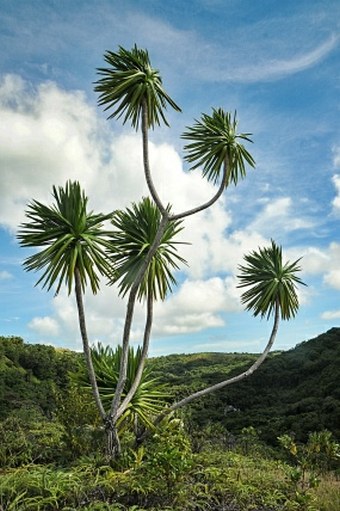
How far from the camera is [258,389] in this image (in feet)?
102

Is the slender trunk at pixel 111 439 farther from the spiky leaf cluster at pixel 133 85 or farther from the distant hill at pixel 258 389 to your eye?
the distant hill at pixel 258 389

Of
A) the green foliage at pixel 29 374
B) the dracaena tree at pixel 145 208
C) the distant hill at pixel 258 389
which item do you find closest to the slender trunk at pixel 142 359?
the dracaena tree at pixel 145 208

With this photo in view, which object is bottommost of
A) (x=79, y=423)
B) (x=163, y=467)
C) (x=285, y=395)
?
(x=163, y=467)

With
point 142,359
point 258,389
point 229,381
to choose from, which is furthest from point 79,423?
point 258,389

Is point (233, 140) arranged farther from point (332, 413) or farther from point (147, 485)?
point (332, 413)

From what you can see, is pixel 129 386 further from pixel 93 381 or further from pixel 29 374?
pixel 29 374

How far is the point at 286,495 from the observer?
827 cm

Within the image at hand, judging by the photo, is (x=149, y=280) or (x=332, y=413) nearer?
(x=149, y=280)

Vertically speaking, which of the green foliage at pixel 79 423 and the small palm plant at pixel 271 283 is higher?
the small palm plant at pixel 271 283

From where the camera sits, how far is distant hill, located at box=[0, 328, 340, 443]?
23859 millimetres

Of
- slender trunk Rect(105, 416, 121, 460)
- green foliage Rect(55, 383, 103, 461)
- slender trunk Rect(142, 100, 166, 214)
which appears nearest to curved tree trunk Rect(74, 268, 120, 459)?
slender trunk Rect(105, 416, 121, 460)

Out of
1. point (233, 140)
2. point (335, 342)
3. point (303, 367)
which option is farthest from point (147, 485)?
point (335, 342)

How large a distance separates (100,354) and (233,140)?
484cm

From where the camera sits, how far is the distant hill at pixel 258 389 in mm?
23859
